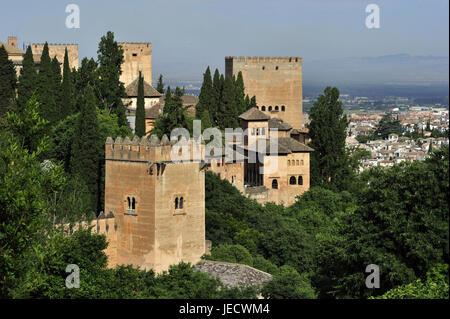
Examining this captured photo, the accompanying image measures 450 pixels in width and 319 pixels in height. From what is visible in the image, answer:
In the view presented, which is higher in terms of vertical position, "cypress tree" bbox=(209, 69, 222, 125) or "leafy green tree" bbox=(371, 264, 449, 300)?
"cypress tree" bbox=(209, 69, 222, 125)

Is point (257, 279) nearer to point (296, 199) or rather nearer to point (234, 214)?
point (234, 214)

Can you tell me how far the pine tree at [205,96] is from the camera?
49000 millimetres

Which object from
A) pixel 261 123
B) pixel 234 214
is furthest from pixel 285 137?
pixel 234 214

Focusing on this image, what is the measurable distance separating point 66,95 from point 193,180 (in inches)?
520

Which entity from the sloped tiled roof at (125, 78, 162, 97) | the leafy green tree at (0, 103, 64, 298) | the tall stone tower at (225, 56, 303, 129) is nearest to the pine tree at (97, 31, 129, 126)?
the sloped tiled roof at (125, 78, 162, 97)

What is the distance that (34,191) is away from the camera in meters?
20.3

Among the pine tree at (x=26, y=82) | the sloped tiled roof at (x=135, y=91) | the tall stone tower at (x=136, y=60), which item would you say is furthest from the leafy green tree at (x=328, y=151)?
the tall stone tower at (x=136, y=60)

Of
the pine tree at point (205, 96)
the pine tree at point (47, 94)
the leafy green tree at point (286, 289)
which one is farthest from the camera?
the pine tree at point (205, 96)

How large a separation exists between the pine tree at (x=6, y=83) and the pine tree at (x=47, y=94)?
5.76ft

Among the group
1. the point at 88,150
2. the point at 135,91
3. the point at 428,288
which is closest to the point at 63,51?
the point at 135,91

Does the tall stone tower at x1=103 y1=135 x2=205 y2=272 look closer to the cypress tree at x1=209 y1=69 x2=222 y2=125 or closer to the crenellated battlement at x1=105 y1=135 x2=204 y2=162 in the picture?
the crenellated battlement at x1=105 y1=135 x2=204 y2=162

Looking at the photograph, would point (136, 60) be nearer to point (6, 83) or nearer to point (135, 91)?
point (135, 91)

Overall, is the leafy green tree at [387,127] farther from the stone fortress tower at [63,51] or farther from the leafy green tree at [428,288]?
the leafy green tree at [428,288]

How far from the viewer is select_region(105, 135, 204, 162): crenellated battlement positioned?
96.1 ft
